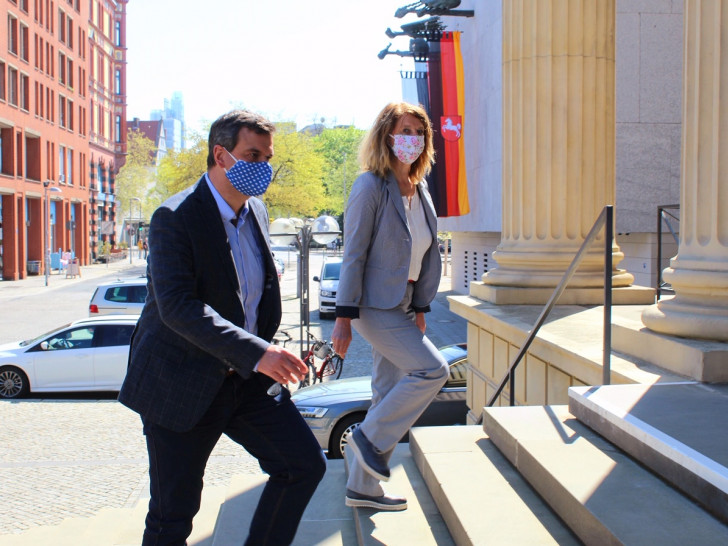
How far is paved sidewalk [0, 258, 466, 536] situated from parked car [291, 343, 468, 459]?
890mm

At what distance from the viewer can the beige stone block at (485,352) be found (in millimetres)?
6984

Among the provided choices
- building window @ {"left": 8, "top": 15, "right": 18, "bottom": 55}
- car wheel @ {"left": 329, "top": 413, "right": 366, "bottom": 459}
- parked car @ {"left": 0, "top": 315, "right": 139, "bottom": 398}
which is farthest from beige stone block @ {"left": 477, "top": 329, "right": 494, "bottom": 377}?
building window @ {"left": 8, "top": 15, "right": 18, "bottom": 55}

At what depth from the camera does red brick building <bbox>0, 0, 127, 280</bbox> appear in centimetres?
4306

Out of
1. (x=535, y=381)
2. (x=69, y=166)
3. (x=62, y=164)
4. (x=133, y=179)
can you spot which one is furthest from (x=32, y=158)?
(x=535, y=381)

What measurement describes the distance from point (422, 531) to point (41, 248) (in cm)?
4923

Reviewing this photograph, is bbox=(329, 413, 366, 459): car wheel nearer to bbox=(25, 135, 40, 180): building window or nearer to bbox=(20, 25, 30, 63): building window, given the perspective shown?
bbox=(20, 25, 30, 63): building window

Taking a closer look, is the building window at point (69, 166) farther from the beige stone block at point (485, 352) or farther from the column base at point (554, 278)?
the column base at point (554, 278)

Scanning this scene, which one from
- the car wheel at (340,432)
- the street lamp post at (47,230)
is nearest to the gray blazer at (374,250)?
the car wheel at (340,432)

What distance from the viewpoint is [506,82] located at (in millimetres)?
7473

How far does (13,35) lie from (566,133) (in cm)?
4404

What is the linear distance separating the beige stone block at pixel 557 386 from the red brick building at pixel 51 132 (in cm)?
4132

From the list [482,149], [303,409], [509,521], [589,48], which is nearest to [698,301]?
[509,521]

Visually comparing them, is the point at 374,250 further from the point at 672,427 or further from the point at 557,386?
the point at 557,386

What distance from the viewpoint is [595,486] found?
2965mm
